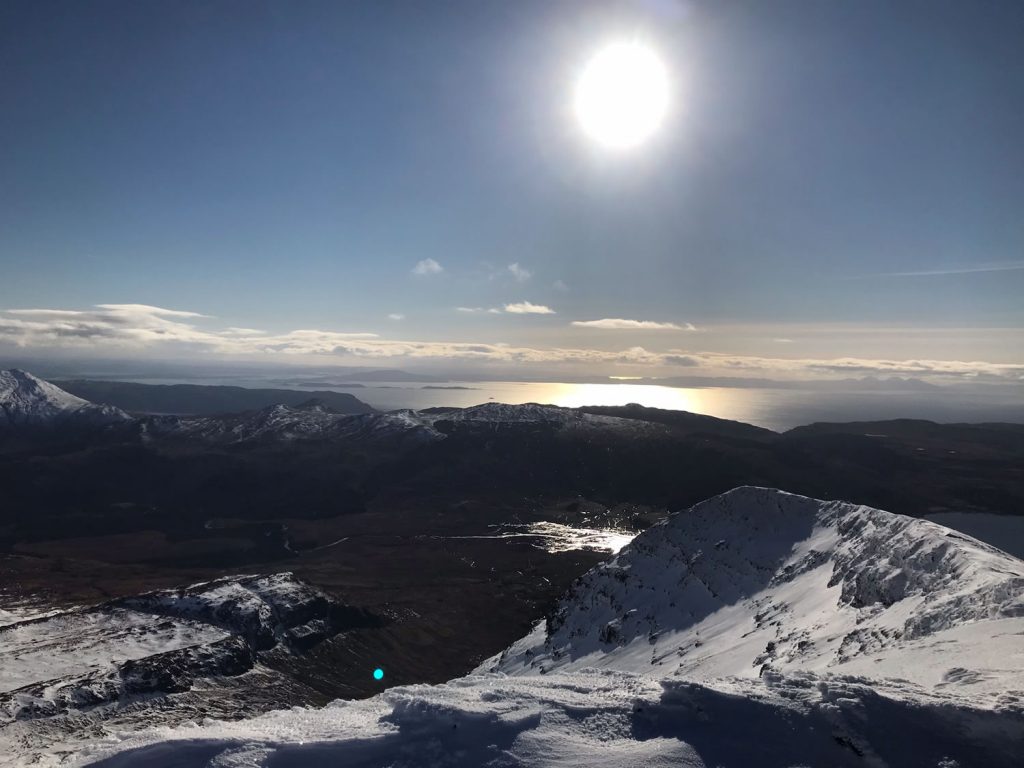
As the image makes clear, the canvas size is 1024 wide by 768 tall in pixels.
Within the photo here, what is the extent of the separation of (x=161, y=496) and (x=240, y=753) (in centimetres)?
19553

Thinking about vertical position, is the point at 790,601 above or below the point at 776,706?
below

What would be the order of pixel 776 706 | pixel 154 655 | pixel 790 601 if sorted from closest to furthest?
pixel 776 706
pixel 790 601
pixel 154 655

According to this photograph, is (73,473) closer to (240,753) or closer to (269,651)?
(269,651)

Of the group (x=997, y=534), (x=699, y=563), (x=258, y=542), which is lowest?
(x=258, y=542)

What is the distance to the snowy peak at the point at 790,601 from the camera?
28773mm

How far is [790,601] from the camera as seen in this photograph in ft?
170

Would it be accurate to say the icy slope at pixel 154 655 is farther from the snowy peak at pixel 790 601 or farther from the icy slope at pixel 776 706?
the icy slope at pixel 776 706

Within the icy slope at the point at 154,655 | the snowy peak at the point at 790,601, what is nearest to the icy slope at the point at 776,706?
the snowy peak at the point at 790,601

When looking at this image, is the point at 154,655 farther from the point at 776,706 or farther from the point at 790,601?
the point at 776,706

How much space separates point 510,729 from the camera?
18391 millimetres

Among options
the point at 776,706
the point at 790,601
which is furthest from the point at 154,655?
the point at 776,706

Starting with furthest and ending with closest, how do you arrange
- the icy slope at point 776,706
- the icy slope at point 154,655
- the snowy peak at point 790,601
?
1. the icy slope at point 154,655
2. the snowy peak at point 790,601
3. the icy slope at point 776,706

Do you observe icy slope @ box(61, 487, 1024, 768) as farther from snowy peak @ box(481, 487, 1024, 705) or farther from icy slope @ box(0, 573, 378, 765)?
icy slope @ box(0, 573, 378, 765)

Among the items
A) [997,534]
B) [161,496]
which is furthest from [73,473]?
[997,534]
